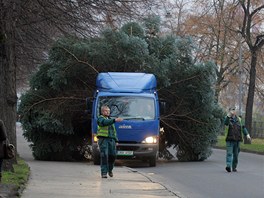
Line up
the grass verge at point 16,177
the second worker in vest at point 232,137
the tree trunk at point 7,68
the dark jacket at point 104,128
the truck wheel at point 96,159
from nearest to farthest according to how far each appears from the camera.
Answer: the grass verge at point 16,177 < the tree trunk at point 7,68 < the dark jacket at point 104,128 < the second worker in vest at point 232,137 < the truck wheel at point 96,159

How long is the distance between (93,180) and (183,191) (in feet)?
7.03

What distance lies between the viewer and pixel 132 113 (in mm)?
20062

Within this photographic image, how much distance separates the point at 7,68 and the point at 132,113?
6.72m

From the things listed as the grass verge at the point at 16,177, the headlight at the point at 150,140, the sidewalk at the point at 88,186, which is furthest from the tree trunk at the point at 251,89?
the grass verge at the point at 16,177

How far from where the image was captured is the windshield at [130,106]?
2002cm

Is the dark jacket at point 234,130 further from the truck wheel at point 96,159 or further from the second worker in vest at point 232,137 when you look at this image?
the truck wheel at point 96,159

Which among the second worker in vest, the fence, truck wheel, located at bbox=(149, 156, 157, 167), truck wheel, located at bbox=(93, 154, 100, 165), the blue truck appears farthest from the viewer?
the fence

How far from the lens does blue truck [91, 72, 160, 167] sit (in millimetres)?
19766

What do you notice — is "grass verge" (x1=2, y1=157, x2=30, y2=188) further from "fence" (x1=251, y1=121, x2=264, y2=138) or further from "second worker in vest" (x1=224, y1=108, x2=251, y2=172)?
"fence" (x1=251, y1=121, x2=264, y2=138)

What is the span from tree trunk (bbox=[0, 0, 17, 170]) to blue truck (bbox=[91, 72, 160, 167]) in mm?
5441

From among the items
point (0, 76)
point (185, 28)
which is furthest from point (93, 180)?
point (185, 28)

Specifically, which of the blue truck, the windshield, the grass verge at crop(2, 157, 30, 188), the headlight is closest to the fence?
the blue truck

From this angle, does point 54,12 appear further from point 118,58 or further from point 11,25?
point 118,58

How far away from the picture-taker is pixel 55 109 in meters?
22.4
